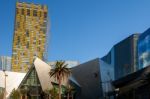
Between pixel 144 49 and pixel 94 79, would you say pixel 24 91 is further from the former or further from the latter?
pixel 144 49

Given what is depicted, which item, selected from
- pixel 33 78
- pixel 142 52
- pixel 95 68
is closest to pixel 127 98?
pixel 95 68

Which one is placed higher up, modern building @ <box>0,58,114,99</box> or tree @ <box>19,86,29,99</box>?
modern building @ <box>0,58,114,99</box>

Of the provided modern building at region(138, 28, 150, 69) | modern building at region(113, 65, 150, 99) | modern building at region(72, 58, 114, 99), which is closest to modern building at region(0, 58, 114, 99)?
modern building at region(72, 58, 114, 99)

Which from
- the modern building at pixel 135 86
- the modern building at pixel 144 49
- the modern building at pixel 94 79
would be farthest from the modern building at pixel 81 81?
the modern building at pixel 144 49

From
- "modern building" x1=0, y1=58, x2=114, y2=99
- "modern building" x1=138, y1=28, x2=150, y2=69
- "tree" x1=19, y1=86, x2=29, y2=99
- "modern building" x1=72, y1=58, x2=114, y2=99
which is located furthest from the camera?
"modern building" x1=138, y1=28, x2=150, y2=69

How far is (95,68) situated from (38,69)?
Result: 19052mm

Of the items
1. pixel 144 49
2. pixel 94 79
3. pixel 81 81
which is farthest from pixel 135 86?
pixel 144 49

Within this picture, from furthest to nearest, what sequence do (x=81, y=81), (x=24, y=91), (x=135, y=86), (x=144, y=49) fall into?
(x=144, y=49), (x=81, y=81), (x=24, y=91), (x=135, y=86)

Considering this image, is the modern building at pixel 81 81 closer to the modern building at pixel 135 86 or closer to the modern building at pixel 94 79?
the modern building at pixel 94 79

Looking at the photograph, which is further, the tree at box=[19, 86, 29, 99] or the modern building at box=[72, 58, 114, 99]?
the modern building at box=[72, 58, 114, 99]

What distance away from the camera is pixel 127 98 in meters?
94.9

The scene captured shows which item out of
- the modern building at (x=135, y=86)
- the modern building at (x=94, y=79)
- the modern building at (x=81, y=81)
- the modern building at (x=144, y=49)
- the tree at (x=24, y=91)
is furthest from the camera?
the modern building at (x=144, y=49)

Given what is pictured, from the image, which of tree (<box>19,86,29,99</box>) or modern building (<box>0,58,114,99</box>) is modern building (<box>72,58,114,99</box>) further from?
tree (<box>19,86,29,99</box>)

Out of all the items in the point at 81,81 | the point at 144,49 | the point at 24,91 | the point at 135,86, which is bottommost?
the point at 135,86
